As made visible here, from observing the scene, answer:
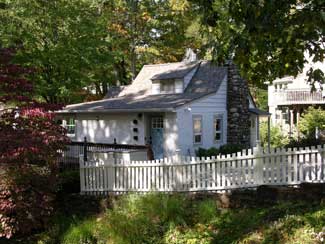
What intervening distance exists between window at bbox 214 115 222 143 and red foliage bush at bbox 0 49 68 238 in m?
11.8

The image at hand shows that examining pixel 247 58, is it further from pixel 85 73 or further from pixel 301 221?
pixel 85 73

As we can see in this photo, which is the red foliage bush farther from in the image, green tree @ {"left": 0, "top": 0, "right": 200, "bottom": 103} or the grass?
green tree @ {"left": 0, "top": 0, "right": 200, "bottom": 103}

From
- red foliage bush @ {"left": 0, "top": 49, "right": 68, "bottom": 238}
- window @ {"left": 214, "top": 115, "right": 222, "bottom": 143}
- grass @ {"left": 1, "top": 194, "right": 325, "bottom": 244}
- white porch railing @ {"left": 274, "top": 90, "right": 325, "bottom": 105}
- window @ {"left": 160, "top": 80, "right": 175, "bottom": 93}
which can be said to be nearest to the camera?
grass @ {"left": 1, "top": 194, "right": 325, "bottom": 244}

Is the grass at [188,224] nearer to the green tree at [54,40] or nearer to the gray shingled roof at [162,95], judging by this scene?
the gray shingled roof at [162,95]

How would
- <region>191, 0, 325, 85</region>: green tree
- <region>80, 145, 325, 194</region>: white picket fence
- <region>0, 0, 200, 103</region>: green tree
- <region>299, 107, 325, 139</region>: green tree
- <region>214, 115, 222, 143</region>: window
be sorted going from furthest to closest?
<region>299, 107, 325, 139</region>: green tree, <region>214, 115, 222, 143</region>: window, <region>0, 0, 200, 103</region>: green tree, <region>80, 145, 325, 194</region>: white picket fence, <region>191, 0, 325, 85</region>: green tree

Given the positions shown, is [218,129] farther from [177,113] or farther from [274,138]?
[274,138]

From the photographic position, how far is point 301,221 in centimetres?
794

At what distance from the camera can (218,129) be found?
21.8m

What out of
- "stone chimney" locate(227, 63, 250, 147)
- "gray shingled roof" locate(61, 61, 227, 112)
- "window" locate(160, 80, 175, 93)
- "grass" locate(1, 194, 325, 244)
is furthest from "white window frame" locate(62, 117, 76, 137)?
"grass" locate(1, 194, 325, 244)

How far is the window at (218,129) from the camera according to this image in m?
21.5

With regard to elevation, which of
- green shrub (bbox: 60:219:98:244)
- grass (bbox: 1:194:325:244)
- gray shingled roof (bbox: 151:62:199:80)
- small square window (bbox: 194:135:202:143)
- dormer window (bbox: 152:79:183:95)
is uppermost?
gray shingled roof (bbox: 151:62:199:80)

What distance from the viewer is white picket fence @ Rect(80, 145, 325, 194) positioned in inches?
408

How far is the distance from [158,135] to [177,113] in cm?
174

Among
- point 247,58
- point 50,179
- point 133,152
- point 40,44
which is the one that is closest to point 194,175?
point 133,152
